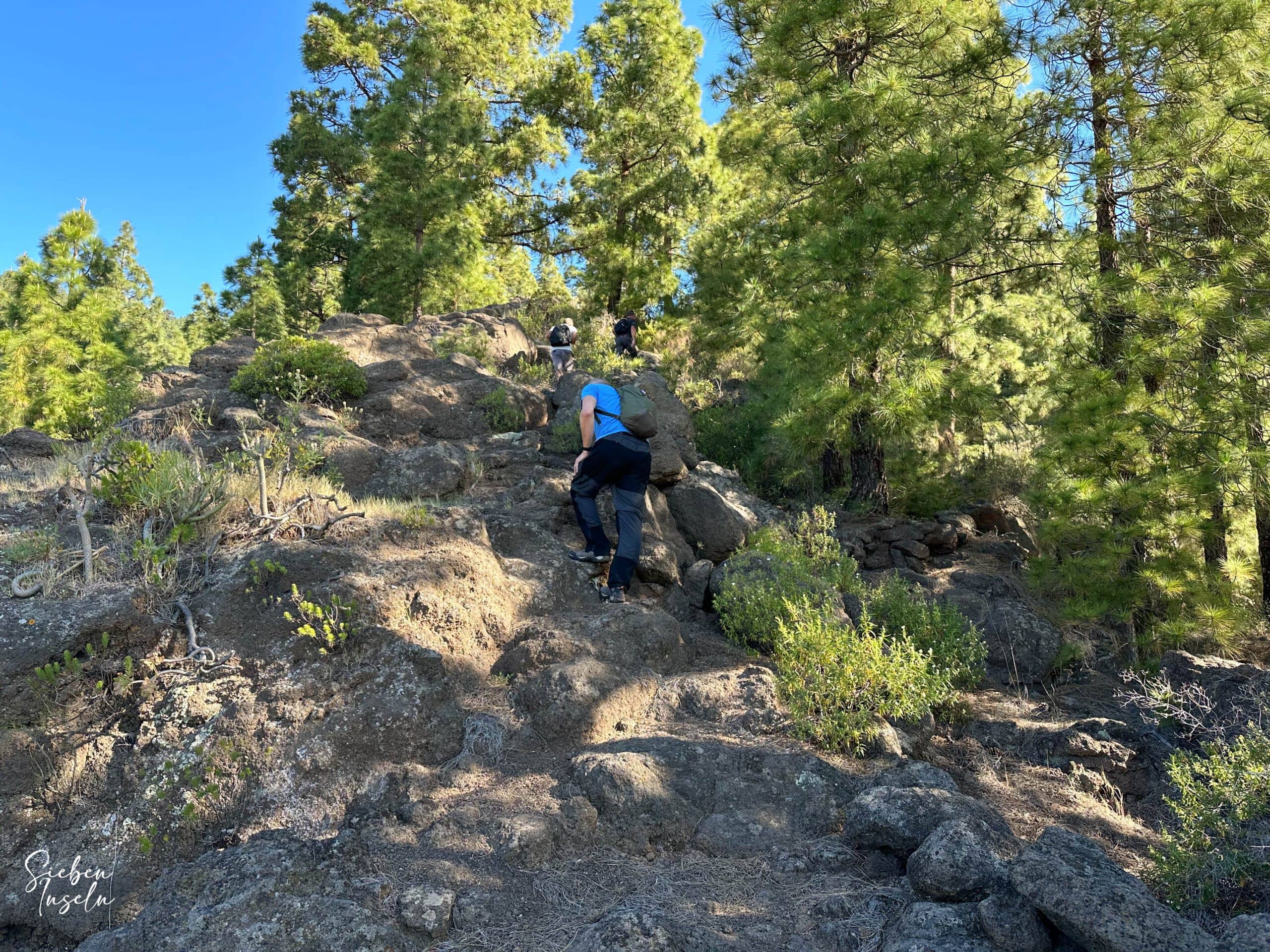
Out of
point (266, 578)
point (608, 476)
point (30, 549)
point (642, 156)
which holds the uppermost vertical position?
point (642, 156)

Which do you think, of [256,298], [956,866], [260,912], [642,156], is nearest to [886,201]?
[956,866]

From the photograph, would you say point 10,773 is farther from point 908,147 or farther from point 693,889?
point 908,147

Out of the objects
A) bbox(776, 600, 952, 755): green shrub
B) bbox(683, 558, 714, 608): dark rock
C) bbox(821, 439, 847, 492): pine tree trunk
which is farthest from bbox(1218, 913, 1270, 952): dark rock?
bbox(821, 439, 847, 492): pine tree trunk

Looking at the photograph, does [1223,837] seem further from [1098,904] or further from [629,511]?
[629,511]

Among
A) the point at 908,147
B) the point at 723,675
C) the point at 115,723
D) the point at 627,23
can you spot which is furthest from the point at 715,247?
the point at 115,723

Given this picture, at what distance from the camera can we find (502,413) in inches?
372

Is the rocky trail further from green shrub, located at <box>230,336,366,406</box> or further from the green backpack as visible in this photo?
green shrub, located at <box>230,336,366,406</box>

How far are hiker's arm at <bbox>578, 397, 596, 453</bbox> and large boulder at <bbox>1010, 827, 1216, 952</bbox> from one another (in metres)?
4.24

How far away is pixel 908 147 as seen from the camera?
7.35 m

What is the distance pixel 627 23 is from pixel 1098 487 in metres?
13.7

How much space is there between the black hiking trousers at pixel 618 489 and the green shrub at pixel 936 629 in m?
1.91

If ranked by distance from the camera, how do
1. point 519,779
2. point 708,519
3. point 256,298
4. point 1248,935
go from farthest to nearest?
point 256,298
point 708,519
point 519,779
point 1248,935

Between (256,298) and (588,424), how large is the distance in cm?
1746

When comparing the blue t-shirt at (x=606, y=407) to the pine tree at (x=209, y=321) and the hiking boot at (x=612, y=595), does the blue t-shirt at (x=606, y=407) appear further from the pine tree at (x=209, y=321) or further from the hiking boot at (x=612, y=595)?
the pine tree at (x=209, y=321)
